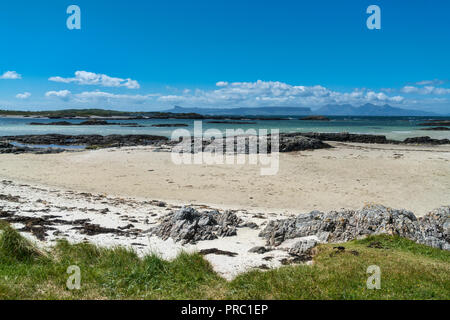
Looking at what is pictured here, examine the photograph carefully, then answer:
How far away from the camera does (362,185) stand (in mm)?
19062

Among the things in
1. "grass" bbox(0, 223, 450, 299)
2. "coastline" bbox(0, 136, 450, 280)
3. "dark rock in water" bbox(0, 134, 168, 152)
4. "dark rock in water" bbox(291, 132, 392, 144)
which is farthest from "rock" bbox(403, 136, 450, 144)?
"grass" bbox(0, 223, 450, 299)

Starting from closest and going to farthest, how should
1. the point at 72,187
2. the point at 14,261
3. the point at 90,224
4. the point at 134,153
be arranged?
the point at 14,261 → the point at 90,224 → the point at 72,187 → the point at 134,153

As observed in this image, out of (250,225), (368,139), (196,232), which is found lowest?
(250,225)

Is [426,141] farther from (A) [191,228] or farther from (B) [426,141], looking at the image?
(A) [191,228]

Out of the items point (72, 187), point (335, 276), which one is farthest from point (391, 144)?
point (335, 276)

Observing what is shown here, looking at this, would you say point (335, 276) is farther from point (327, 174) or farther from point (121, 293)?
point (327, 174)

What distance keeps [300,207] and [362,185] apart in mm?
6021

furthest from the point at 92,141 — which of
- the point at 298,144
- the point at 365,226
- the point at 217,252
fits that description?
the point at 365,226

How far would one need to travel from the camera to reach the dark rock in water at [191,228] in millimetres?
9633

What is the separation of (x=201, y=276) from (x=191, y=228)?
10.9 ft

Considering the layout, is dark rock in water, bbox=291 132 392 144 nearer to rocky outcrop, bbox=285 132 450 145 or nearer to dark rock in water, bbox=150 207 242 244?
rocky outcrop, bbox=285 132 450 145

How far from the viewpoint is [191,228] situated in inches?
384

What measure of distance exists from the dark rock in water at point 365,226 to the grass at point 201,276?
1061 millimetres

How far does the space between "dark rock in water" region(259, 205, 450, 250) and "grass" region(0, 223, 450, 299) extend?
1.06 metres
